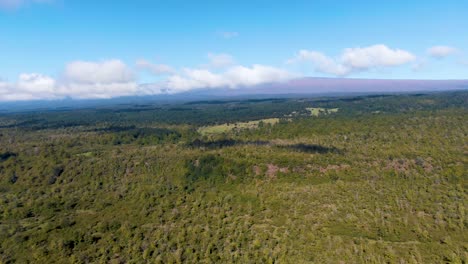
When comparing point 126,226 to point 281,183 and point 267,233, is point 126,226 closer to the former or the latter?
point 267,233

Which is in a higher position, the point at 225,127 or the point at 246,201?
the point at 225,127

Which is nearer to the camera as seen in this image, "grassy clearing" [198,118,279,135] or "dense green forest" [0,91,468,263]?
"dense green forest" [0,91,468,263]

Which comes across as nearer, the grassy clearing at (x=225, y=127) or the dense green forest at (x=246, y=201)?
the dense green forest at (x=246, y=201)

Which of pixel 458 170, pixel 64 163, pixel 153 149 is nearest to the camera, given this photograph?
pixel 458 170

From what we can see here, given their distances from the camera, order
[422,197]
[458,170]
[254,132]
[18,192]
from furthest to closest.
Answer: [254,132] → [18,192] → [458,170] → [422,197]

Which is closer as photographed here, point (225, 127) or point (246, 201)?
point (246, 201)

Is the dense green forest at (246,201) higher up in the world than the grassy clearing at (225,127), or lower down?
lower down

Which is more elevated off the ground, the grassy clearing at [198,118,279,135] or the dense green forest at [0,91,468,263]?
the grassy clearing at [198,118,279,135]

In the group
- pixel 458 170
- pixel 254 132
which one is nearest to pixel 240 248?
pixel 458 170
